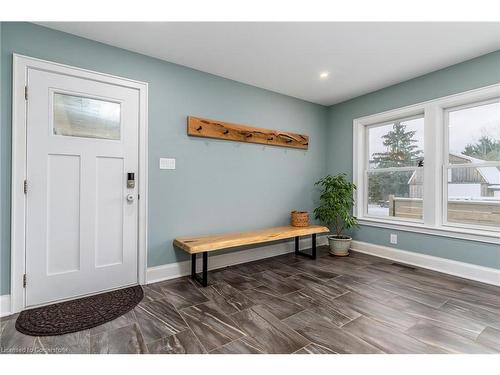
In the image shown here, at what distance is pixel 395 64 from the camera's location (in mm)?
2699

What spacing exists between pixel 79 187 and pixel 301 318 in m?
2.21

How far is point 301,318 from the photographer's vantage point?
184 centimetres

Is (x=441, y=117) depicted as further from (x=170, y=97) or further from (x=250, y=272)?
(x=170, y=97)

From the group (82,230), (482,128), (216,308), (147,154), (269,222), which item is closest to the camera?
(216,308)

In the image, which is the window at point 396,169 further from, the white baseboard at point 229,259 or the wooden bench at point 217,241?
the wooden bench at point 217,241

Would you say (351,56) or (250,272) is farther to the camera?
(250,272)

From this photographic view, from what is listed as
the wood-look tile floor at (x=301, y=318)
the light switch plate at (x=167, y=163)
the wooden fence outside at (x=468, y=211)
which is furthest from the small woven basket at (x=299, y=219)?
the light switch plate at (x=167, y=163)

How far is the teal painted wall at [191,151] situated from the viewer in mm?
1975

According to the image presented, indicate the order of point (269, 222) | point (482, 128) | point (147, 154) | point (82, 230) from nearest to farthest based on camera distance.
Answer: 1. point (82, 230)
2. point (147, 154)
3. point (482, 128)
4. point (269, 222)

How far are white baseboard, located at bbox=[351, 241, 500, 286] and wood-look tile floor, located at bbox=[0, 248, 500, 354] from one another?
127 millimetres

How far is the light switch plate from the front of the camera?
102 inches

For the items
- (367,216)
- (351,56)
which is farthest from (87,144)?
(367,216)

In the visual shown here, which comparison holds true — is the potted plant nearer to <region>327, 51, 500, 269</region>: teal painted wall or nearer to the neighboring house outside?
<region>327, 51, 500, 269</region>: teal painted wall

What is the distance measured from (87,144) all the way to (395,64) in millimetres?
3322
